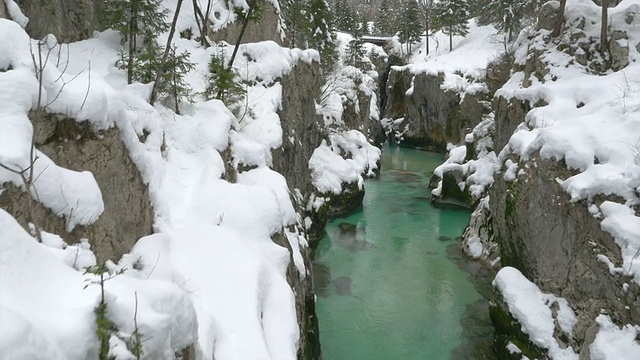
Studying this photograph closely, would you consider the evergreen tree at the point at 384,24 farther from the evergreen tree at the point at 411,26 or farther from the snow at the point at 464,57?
the snow at the point at 464,57

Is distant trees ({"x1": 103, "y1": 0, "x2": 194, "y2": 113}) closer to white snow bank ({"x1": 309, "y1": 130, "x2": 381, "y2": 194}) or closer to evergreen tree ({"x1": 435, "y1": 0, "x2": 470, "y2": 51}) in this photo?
white snow bank ({"x1": 309, "y1": 130, "x2": 381, "y2": 194})

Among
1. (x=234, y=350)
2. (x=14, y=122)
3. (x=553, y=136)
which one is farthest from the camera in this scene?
(x=553, y=136)

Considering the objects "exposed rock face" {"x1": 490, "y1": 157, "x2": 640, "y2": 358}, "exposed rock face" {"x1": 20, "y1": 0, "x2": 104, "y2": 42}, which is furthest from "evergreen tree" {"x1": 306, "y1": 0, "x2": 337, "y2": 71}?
"exposed rock face" {"x1": 490, "y1": 157, "x2": 640, "y2": 358}

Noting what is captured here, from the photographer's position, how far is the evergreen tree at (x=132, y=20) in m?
12.3

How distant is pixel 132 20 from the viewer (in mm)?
12484

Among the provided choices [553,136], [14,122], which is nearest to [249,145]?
[14,122]

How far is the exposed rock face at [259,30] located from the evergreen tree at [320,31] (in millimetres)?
12439

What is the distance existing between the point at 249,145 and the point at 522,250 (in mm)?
7958

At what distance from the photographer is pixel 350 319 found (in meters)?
12.8

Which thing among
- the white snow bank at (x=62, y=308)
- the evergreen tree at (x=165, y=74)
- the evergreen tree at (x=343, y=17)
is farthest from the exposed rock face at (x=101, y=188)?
the evergreen tree at (x=343, y=17)

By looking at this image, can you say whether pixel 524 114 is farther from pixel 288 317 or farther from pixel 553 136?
pixel 288 317

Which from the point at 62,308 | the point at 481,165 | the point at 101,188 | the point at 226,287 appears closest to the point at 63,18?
the point at 101,188

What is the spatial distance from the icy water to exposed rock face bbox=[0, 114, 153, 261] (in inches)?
247

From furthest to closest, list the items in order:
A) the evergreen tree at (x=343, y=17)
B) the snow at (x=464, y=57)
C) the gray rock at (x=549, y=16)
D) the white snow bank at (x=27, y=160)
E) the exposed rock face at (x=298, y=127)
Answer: the evergreen tree at (x=343, y=17) → the snow at (x=464, y=57) → the gray rock at (x=549, y=16) → the exposed rock face at (x=298, y=127) → the white snow bank at (x=27, y=160)
